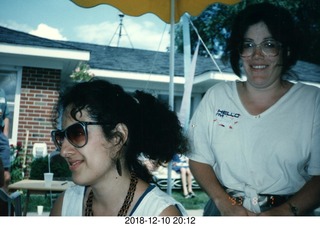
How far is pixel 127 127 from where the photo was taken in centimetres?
138

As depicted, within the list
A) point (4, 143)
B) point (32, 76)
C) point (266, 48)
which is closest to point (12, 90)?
point (32, 76)

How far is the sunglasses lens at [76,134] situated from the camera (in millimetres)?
1271

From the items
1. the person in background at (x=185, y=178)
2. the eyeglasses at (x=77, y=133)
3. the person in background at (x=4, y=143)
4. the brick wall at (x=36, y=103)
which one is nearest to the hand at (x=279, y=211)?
the eyeglasses at (x=77, y=133)

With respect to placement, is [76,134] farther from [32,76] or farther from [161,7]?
[32,76]

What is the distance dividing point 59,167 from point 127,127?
3.89 meters

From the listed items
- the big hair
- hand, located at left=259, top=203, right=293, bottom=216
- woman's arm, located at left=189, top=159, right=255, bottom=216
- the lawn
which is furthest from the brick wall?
hand, located at left=259, top=203, right=293, bottom=216

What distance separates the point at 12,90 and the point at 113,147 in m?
5.66

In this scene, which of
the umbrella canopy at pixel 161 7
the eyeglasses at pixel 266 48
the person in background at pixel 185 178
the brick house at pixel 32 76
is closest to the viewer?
the eyeglasses at pixel 266 48

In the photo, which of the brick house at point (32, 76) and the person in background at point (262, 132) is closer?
the person in background at point (262, 132)

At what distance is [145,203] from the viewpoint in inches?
50.3

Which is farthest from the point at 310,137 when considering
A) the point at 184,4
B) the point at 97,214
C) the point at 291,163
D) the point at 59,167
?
the point at 59,167

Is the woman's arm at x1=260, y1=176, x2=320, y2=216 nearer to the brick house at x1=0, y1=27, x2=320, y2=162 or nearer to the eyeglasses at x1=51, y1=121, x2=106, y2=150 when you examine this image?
the eyeglasses at x1=51, y1=121, x2=106, y2=150

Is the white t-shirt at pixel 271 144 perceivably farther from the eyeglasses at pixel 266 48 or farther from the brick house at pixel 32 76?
the brick house at pixel 32 76

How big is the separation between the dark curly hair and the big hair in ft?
1.88
